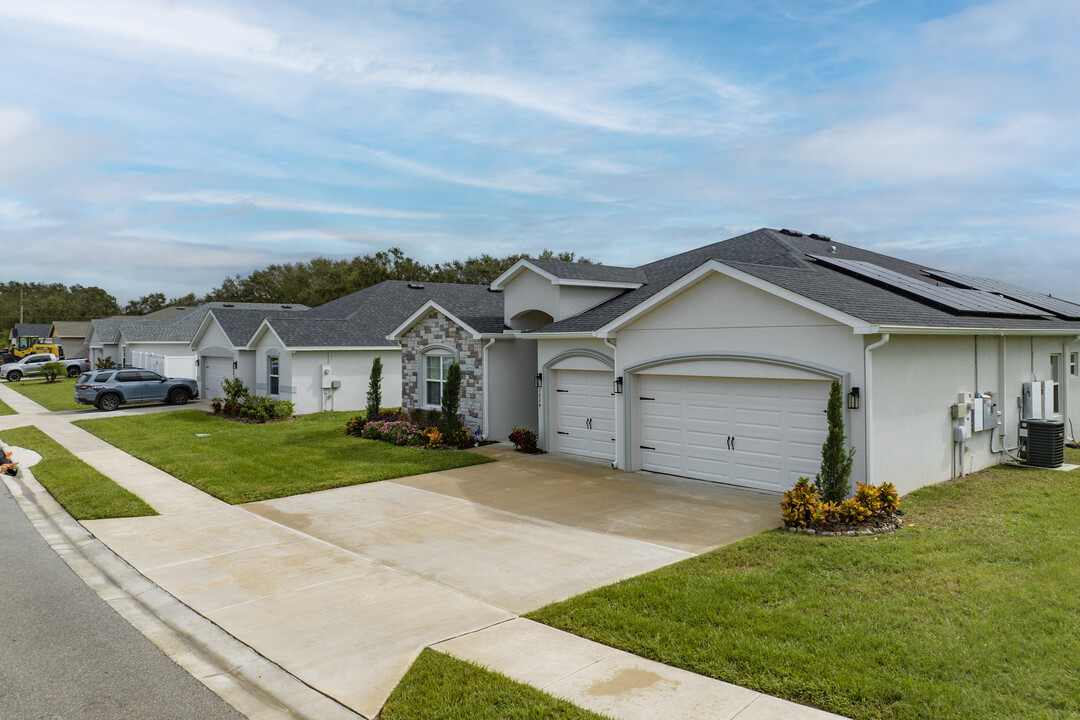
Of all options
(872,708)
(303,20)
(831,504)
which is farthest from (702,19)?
(872,708)

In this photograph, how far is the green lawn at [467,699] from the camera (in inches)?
198

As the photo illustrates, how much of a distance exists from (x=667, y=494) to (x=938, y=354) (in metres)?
5.38

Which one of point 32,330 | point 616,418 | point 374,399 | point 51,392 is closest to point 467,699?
point 616,418

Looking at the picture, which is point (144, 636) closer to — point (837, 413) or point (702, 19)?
point (837, 413)

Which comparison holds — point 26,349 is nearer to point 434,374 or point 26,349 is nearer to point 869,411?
point 434,374

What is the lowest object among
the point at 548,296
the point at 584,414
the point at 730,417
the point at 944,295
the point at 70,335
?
the point at 584,414

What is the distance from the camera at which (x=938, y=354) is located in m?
12.2

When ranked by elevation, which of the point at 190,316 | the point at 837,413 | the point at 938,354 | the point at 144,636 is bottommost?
the point at 144,636

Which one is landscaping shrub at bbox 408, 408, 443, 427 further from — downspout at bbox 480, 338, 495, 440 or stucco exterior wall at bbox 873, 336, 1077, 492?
stucco exterior wall at bbox 873, 336, 1077, 492

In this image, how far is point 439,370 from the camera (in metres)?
20.7

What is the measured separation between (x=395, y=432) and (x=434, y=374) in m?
2.46

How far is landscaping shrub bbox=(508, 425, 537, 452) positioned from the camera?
1719 centimetres

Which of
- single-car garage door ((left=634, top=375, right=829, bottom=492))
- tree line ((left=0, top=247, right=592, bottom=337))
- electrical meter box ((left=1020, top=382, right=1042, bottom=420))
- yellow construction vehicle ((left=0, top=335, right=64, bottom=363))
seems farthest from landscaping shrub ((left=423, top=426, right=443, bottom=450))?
yellow construction vehicle ((left=0, top=335, right=64, bottom=363))

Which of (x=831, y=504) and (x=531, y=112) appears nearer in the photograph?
(x=831, y=504)
